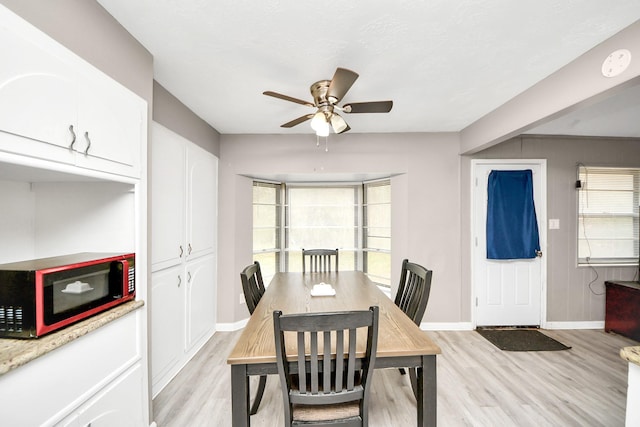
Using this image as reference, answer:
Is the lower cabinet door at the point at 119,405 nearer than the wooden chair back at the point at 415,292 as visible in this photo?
Yes

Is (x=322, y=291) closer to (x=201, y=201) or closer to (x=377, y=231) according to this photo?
(x=201, y=201)

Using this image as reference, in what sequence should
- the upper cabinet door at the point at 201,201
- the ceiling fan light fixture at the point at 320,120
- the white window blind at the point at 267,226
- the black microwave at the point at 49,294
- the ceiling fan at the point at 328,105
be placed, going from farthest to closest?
the white window blind at the point at 267,226
the upper cabinet door at the point at 201,201
the ceiling fan light fixture at the point at 320,120
the ceiling fan at the point at 328,105
the black microwave at the point at 49,294

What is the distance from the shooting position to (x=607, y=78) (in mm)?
1596

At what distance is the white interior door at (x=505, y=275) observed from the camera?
11.3 ft

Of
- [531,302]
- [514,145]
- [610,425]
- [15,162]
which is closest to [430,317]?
[531,302]

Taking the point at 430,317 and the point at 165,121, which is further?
the point at 430,317

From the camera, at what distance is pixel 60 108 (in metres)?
1.10

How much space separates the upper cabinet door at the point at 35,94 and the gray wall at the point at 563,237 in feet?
12.2

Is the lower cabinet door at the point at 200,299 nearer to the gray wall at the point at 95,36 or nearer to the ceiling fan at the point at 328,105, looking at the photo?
the gray wall at the point at 95,36

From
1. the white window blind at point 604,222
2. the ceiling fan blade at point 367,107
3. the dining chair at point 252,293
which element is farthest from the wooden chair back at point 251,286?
the white window blind at point 604,222

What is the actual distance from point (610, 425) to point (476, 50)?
2.69 meters

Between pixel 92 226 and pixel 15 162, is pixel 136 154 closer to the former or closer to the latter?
pixel 92 226

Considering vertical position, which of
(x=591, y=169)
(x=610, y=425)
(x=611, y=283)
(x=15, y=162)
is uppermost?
(x=591, y=169)

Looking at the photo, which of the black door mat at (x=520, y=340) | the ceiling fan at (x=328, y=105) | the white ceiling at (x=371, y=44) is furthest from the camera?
the black door mat at (x=520, y=340)
